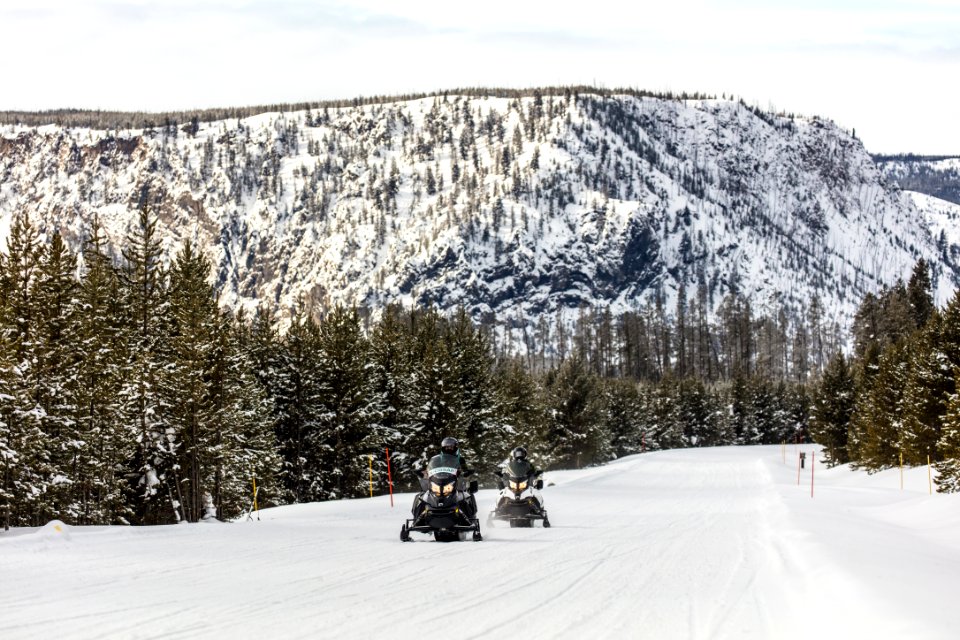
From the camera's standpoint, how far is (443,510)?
56.1 ft

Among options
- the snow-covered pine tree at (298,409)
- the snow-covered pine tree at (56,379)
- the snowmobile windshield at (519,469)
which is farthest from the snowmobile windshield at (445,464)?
the snow-covered pine tree at (298,409)


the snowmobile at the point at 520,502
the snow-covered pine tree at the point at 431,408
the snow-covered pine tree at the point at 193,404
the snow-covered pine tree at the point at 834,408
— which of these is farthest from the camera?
the snow-covered pine tree at the point at 834,408

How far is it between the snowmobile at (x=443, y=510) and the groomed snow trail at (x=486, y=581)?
1.48 feet

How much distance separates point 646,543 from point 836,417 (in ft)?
166

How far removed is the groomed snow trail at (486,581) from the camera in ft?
29.3

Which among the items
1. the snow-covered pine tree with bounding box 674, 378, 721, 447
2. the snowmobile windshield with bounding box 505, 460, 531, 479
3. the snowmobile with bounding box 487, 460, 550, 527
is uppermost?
the snowmobile windshield with bounding box 505, 460, 531, 479

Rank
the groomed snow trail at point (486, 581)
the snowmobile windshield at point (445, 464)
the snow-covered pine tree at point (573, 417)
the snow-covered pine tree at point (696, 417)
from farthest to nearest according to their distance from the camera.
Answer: the snow-covered pine tree at point (696, 417) < the snow-covered pine tree at point (573, 417) < the snowmobile windshield at point (445, 464) < the groomed snow trail at point (486, 581)

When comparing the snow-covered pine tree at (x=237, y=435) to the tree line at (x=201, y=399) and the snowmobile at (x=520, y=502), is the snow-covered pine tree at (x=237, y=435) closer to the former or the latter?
the tree line at (x=201, y=399)

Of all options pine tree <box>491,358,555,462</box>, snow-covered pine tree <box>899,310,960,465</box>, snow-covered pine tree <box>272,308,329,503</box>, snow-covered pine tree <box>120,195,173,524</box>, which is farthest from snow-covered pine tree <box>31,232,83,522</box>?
snow-covered pine tree <box>899,310,960,465</box>

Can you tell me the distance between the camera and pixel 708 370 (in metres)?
159

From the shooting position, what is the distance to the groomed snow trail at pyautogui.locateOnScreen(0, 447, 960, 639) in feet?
29.3

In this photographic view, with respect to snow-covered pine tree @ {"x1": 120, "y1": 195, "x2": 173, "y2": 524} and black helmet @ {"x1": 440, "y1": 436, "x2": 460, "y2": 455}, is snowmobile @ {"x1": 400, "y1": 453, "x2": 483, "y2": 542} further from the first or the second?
snow-covered pine tree @ {"x1": 120, "y1": 195, "x2": 173, "y2": 524}

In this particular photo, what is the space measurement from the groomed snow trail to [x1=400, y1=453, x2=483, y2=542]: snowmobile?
451 mm

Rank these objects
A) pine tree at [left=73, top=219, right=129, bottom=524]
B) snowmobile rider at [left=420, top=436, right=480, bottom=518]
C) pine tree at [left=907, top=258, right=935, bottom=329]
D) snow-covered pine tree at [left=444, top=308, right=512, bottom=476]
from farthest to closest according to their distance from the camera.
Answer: pine tree at [left=907, top=258, right=935, bottom=329] < snow-covered pine tree at [left=444, top=308, right=512, bottom=476] < pine tree at [left=73, top=219, right=129, bottom=524] < snowmobile rider at [left=420, top=436, right=480, bottom=518]
